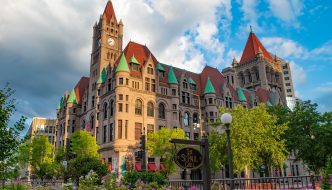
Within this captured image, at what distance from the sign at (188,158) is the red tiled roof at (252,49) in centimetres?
9234

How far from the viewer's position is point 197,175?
172 ft

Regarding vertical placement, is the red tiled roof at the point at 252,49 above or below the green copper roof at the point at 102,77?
above

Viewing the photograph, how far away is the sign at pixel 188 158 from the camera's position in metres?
10.3

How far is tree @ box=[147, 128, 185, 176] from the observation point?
38.5m

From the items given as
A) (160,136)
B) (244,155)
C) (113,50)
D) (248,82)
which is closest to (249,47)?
(248,82)

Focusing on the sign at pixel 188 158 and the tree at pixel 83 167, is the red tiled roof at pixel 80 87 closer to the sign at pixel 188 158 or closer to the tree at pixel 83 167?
the tree at pixel 83 167

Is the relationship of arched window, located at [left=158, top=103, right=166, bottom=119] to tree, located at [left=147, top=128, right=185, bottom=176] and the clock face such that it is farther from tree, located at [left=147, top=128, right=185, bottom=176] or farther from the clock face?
the clock face

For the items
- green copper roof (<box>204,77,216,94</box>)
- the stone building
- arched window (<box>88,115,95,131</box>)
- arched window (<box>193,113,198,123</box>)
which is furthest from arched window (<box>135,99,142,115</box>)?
green copper roof (<box>204,77,216,94</box>)

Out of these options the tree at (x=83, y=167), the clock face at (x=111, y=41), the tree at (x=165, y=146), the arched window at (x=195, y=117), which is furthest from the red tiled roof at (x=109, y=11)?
the tree at (x=83, y=167)

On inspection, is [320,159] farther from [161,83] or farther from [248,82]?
[248,82]

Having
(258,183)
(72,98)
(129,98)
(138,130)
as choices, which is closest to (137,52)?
(129,98)

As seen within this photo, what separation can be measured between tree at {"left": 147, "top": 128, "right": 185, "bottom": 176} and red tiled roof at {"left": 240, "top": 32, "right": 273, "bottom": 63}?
65.6 meters

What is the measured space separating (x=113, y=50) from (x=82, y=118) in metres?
16.0

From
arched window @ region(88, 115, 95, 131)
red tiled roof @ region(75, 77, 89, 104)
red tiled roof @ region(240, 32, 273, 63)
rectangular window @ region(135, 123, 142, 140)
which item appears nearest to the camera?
rectangular window @ region(135, 123, 142, 140)
